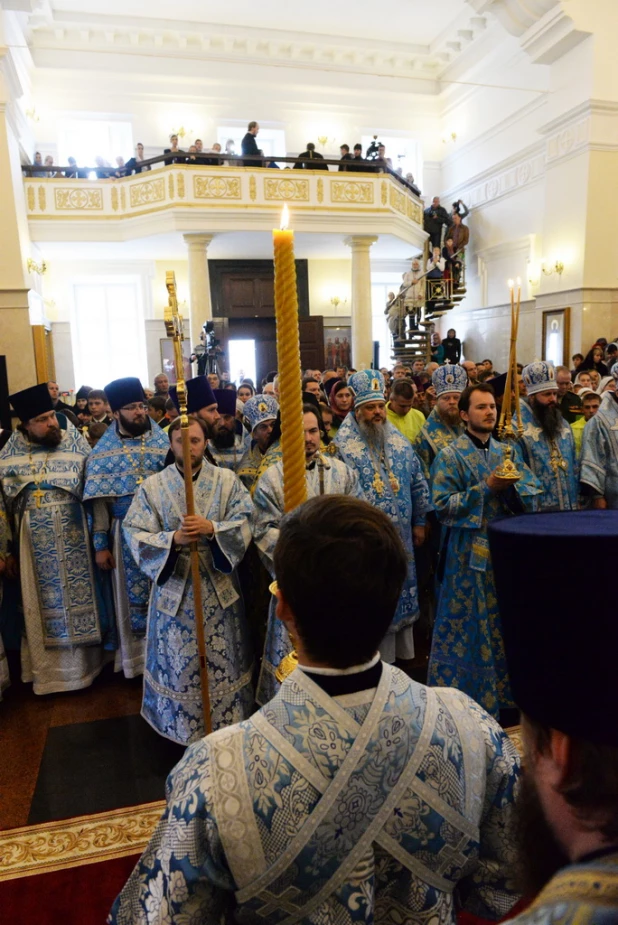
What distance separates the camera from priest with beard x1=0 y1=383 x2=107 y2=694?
4016 mm

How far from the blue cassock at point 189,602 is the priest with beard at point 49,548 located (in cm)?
95

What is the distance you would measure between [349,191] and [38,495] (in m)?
12.6

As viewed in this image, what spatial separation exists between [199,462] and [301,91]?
1835 cm

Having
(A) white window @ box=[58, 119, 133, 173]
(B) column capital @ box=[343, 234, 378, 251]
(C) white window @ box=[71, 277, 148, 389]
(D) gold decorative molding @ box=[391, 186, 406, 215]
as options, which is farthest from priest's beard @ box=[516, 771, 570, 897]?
(A) white window @ box=[58, 119, 133, 173]

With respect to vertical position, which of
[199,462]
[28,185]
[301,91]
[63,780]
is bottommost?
[63,780]

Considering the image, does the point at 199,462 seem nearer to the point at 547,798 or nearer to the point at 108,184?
the point at 547,798

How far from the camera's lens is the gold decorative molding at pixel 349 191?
1456 cm

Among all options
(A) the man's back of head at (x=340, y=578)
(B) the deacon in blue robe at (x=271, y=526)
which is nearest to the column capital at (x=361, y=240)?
(B) the deacon in blue robe at (x=271, y=526)

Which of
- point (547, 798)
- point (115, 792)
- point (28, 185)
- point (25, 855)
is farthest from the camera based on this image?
point (28, 185)

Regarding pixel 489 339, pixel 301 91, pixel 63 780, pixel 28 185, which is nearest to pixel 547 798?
pixel 63 780

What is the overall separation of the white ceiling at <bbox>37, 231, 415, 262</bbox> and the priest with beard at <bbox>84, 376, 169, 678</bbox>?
36.6ft

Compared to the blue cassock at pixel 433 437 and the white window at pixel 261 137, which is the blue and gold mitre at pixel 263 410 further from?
the white window at pixel 261 137

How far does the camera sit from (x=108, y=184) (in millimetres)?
14211

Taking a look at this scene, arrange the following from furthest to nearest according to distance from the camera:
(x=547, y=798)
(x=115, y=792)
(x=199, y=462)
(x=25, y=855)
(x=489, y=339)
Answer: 1. (x=489, y=339)
2. (x=199, y=462)
3. (x=115, y=792)
4. (x=25, y=855)
5. (x=547, y=798)
